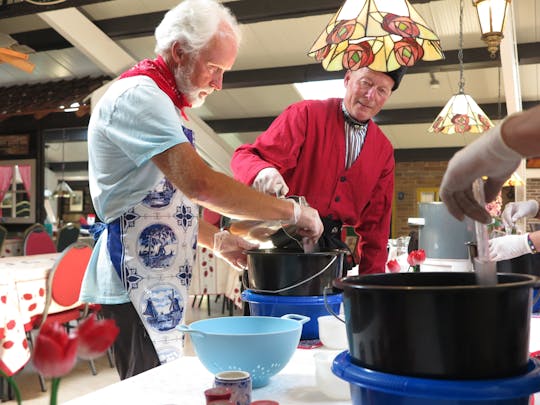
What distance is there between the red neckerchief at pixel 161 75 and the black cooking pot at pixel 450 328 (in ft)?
3.45

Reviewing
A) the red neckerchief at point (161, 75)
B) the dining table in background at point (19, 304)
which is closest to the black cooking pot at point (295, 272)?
the red neckerchief at point (161, 75)

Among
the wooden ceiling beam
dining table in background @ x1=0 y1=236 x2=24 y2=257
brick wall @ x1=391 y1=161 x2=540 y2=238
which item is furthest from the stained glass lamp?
brick wall @ x1=391 y1=161 x2=540 y2=238

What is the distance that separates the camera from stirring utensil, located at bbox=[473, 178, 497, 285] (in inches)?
29.6

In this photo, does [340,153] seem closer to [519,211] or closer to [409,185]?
[519,211]

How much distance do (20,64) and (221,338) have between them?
3683 millimetres

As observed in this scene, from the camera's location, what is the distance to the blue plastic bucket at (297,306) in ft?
4.86

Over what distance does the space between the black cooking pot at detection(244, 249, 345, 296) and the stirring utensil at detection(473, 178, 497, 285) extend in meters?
0.70

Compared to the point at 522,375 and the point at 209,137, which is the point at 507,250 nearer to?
the point at 522,375

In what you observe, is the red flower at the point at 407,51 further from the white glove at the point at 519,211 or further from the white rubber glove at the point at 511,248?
the white glove at the point at 519,211

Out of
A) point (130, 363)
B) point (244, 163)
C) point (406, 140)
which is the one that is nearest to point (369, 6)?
point (244, 163)

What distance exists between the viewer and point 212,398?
0.81 m

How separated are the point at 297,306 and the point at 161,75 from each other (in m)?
0.73

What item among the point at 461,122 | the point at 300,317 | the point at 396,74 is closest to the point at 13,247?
the point at 461,122

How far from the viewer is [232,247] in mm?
1853
